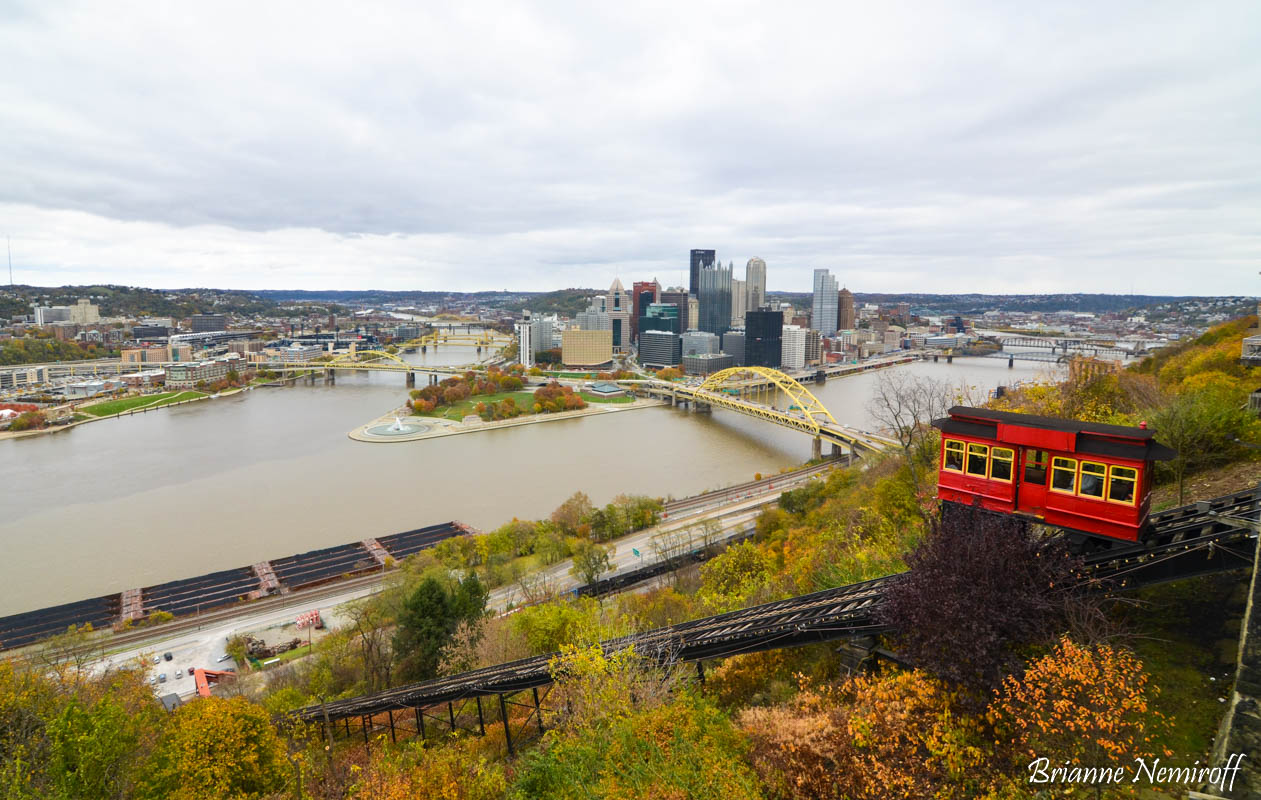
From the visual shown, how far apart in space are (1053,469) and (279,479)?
22.8 meters

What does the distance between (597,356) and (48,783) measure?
175 ft

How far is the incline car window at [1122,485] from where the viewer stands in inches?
175

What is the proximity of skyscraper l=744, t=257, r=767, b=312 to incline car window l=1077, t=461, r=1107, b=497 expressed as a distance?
87.1 metres

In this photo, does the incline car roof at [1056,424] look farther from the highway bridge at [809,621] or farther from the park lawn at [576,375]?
the park lawn at [576,375]

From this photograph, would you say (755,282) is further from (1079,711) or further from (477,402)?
(1079,711)

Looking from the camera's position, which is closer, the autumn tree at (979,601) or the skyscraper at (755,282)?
the autumn tree at (979,601)

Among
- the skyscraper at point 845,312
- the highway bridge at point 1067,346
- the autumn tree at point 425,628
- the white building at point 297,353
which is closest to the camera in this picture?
the autumn tree at point 425,628

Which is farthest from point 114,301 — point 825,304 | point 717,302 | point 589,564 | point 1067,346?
point 1067,346

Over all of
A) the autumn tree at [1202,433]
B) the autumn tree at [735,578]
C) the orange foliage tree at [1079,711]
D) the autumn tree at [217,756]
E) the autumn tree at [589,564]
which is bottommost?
the autumn tree at [589,564]

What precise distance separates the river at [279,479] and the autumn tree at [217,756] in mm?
11209

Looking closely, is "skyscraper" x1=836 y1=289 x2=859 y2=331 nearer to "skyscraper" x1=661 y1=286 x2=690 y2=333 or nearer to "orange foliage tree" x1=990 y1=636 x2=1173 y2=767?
"skyscraper" x1=661 y1=286 x2=690 y2=333

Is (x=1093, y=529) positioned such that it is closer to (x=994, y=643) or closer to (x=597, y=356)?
(x=994, y=643)

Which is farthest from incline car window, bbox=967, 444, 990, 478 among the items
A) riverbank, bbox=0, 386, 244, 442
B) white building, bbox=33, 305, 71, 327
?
white building, bbox=33, 305, 71, 327

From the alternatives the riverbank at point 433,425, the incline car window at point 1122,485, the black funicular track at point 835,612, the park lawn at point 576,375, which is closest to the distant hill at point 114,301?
the park lawn at point 576,375
